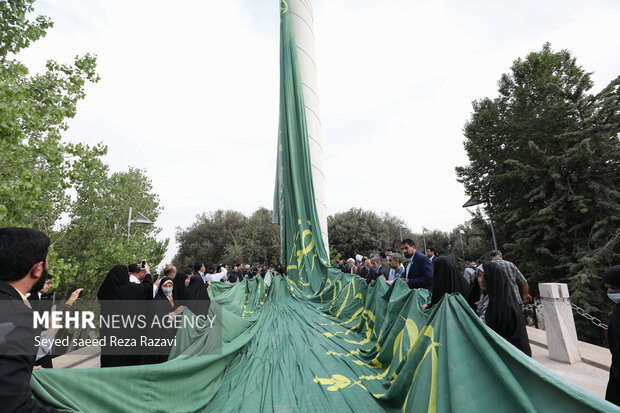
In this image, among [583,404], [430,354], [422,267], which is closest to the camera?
[583,404]

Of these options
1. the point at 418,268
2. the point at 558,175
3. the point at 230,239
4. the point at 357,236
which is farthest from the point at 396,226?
A: the point at 418,268

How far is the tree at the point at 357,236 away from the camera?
2908 cm

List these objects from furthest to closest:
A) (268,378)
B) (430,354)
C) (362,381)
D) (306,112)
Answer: (306,112), (268,378), (362,381), (430,354)

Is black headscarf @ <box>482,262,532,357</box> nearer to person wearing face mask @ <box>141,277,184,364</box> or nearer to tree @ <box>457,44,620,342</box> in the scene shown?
person wearing face mask @ <box>141,277,184,364</box>

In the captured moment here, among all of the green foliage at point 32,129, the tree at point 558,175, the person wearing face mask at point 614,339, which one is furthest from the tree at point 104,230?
the tree at point 558,175

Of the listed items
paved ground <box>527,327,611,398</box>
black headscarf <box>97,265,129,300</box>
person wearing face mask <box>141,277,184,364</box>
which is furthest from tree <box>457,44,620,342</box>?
black headscarf <box>97,265,129,300</box>

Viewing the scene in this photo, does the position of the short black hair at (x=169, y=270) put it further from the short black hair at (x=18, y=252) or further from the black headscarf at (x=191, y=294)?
the short black hair at (x=18, y=252)

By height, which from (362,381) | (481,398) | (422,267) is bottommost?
(362,381)

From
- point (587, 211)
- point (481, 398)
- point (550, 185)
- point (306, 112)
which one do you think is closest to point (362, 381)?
point (481, 398)

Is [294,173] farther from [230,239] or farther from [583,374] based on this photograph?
[230,239]

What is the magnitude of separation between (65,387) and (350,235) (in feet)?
92.5

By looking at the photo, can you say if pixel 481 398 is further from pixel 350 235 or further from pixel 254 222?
pixel 254 222

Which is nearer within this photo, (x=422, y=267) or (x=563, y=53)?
(x=422, y=267)

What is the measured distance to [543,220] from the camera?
12.0 m
